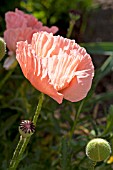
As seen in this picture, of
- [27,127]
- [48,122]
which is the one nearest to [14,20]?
[48,122]

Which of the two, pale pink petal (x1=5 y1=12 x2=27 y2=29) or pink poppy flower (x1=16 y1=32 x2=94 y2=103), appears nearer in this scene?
pink poppy flower (x1=16 y1=32 x2=94 y2=103)

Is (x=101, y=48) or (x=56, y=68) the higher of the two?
(x=56, y=68)

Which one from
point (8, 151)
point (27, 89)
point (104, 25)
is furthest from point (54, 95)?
point (104, 25)

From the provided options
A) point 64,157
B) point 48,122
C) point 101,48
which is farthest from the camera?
point 101,48

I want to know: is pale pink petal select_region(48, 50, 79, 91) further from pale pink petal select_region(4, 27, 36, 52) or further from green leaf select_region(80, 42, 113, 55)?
green leaf select_region(80, 42, 113, 55)

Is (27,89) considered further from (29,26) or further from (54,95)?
(54,95)

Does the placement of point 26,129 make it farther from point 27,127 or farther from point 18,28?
point 18,28

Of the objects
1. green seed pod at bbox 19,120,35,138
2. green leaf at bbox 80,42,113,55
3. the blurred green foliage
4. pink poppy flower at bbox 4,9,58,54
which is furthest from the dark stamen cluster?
green leaf at bbox 80,42,113,55

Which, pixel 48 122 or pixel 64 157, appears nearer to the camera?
pixel 64 157
